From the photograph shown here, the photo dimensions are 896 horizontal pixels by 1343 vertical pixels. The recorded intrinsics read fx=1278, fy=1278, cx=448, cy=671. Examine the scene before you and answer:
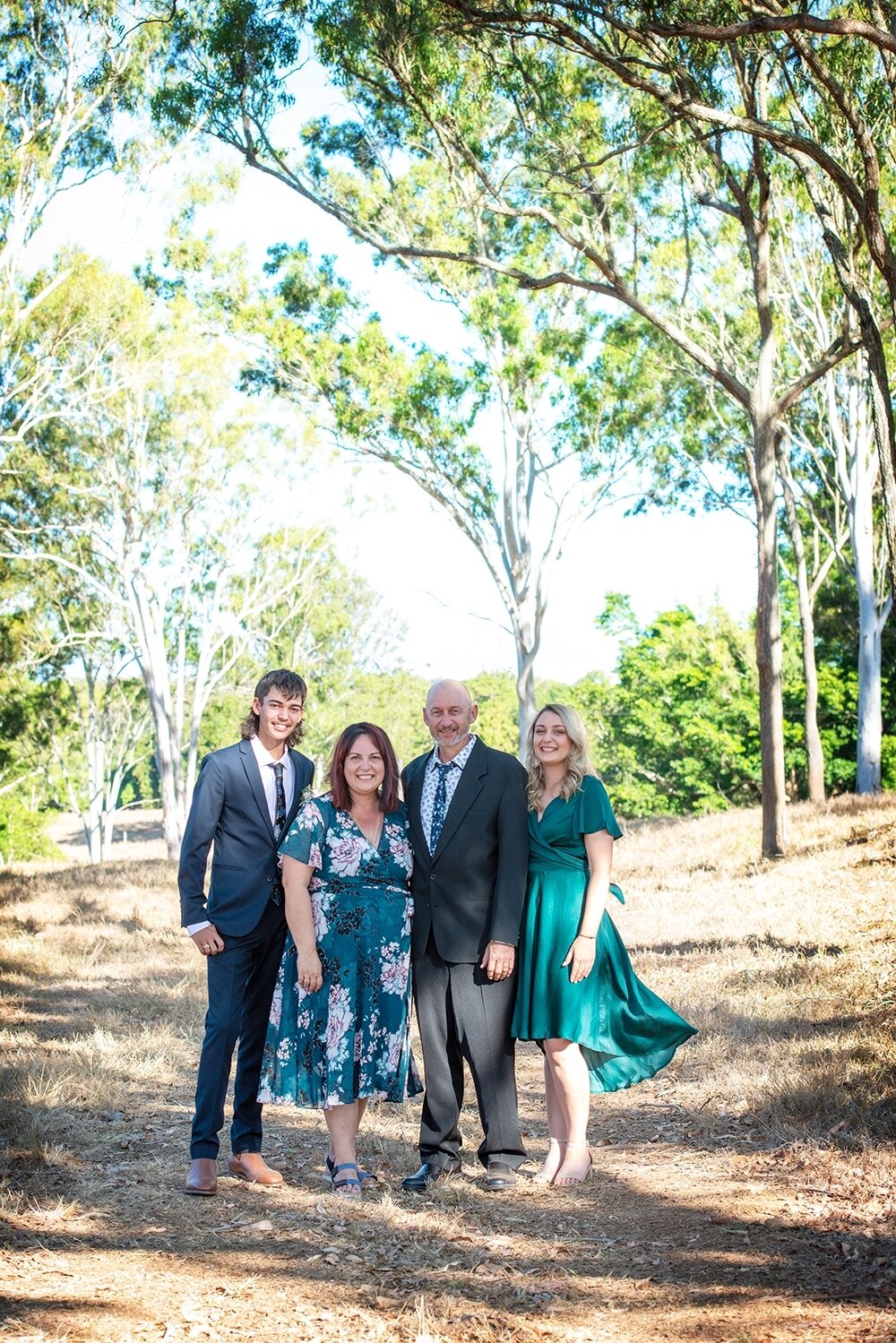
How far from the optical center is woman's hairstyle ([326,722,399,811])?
17.1 feet

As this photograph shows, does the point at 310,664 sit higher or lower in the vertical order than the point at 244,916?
higher

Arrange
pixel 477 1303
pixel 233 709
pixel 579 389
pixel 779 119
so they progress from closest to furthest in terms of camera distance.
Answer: pixel 477 1303, pixel 779 119, pixel 579 389, pixel 233 709

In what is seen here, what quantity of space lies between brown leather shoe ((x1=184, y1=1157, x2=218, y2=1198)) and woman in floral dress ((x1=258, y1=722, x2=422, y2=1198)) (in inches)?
14.2

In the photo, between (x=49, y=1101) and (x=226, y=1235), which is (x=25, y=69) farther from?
(x=226, y=1235)

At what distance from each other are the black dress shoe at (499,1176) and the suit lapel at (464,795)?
1310mm

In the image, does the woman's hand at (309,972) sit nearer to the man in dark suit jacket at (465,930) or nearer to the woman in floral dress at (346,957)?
the woman in floral dress at (346,957)

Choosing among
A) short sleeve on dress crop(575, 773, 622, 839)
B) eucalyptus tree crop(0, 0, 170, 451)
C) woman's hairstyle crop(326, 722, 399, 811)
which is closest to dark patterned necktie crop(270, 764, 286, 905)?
woman's hairstyle crop(326, 722, 399, 811)

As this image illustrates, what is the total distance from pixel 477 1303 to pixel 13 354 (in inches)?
805

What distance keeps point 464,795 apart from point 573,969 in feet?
2.77

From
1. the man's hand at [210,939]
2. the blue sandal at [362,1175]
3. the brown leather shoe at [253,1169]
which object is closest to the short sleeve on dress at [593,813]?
the man's hand at [210,939]

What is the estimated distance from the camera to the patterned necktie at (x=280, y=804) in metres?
5.51

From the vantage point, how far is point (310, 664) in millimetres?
44250

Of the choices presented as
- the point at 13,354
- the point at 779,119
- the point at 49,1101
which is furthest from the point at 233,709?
the point at 49,1101

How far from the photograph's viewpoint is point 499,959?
5.22 metres
